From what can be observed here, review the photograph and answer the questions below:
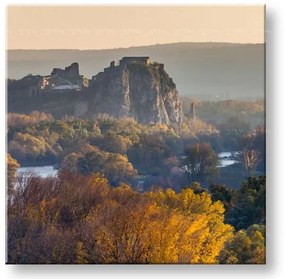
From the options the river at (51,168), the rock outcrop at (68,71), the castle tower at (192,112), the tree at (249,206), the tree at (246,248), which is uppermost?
the rock outcrop at (68,71)

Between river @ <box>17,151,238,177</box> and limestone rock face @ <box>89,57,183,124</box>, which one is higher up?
limestone rock face @ <box>89,57,183,124</box>

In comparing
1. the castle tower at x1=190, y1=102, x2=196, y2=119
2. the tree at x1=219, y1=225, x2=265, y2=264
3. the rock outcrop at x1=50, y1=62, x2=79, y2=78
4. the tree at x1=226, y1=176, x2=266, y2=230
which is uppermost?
the rock outcrop at x1=50, y1=62, x2=79, y2=78

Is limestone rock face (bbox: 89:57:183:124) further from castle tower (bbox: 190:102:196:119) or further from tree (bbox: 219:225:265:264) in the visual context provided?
tree (bbox: 219:225:265:264)

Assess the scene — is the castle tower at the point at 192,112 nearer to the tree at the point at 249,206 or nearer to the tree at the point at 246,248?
the tree at the point at 249,206

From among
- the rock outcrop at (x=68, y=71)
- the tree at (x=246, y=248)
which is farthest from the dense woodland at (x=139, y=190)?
the rock outcrop at (x=68, y=71)

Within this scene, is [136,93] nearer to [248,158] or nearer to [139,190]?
[139,190]

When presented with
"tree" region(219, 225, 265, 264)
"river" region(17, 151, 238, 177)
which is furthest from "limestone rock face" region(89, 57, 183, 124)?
"tree" region(219, 225, 265, 264)
